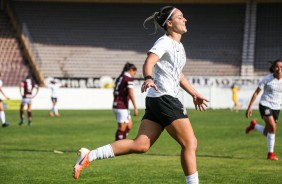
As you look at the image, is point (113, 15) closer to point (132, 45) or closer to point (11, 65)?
point (132, 45)

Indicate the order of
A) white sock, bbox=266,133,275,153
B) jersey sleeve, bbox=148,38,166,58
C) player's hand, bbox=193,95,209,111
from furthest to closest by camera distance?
white sock, bbox=266,133,275,153
player's hand, bbox=193,95,209,111
jersey sleeve, bbox=148,38,166,58

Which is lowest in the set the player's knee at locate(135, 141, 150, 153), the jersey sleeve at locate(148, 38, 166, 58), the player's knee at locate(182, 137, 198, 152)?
the player's knee at locate(135, 141, 150, 153)

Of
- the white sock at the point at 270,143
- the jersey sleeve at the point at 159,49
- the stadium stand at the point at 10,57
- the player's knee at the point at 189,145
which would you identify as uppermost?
the jersey sleeve at the point at 159,49

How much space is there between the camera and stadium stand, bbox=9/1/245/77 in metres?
50.9

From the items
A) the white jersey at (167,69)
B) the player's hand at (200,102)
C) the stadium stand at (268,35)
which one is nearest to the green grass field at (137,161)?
the player's hand at (200,102)

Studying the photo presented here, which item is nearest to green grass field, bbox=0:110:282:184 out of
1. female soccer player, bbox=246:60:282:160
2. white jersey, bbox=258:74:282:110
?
female soccer player, bbox=246:60:282:160

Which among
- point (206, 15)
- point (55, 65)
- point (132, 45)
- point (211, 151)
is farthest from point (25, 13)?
point (211, 151)

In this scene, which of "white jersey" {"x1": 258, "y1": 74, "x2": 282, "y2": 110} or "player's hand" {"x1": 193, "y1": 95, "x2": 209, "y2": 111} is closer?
"player's hand" {"x1": 193, "y1": 95, "x2": 209, "y2": 111}

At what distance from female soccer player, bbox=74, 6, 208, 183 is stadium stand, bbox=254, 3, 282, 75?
43.0 metres

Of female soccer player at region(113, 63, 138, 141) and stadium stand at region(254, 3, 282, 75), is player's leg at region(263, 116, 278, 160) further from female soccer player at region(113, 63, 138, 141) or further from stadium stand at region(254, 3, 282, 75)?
stadium stand at region(254, 3, 282, 75)

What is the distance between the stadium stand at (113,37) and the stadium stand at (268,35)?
4.40ft

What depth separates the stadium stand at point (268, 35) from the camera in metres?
50.8

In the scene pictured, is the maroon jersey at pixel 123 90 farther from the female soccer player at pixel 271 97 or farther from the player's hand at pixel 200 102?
the player's hand at pixel 200 102

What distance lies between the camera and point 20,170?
38.5ft
